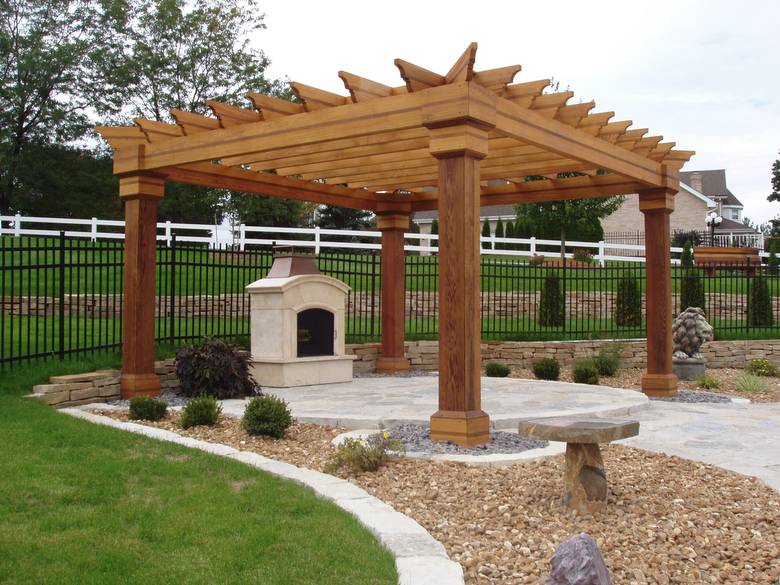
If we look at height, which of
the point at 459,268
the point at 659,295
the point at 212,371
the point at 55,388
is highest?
the point at 459,268

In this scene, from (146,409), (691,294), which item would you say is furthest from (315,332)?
(691,294)

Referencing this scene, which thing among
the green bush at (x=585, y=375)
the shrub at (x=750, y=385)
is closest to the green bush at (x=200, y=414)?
the green bush at (x=585, y=375)

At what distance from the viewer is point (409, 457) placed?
609cm

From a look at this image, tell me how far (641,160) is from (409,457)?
18.7 ft

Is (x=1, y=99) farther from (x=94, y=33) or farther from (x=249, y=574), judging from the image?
(x=249, y=574)

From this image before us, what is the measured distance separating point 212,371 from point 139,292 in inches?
53.2

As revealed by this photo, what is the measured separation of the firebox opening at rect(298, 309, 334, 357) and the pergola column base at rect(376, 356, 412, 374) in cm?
181

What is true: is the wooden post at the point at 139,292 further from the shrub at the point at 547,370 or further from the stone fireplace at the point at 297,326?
the shrub at the point at 547,370

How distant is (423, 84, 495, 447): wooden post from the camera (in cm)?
655

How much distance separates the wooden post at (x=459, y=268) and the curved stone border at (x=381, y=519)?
1.52 metres

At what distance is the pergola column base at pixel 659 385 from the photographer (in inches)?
417

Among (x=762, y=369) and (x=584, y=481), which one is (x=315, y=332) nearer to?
(x=584, y=481)

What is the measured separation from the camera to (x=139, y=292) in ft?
30.6

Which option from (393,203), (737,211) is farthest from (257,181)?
(737,211)
